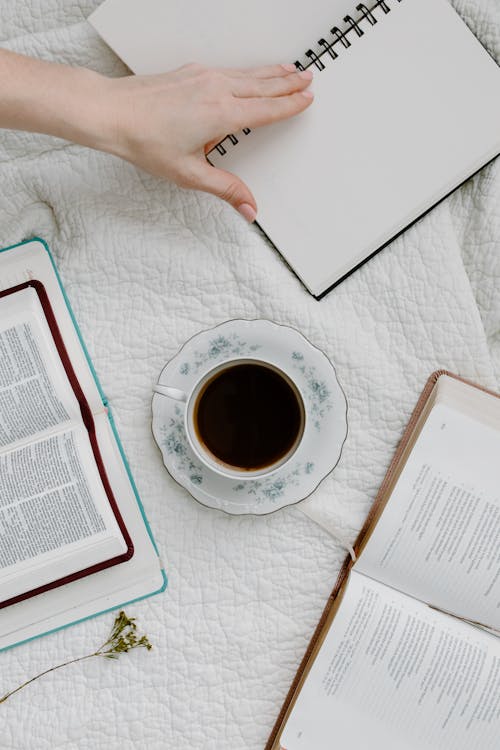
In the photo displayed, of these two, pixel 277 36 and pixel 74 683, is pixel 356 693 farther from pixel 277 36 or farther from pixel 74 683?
pixel 277 36

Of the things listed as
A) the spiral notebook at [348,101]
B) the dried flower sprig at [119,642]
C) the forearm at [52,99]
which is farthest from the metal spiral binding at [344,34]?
the dried flower sprig at [119,642]

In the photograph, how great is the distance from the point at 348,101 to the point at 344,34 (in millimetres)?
68

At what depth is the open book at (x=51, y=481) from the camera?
73 centimetres

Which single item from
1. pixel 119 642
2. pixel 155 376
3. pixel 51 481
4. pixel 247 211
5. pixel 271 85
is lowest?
pixel 119 642

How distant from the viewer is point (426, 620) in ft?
2.37

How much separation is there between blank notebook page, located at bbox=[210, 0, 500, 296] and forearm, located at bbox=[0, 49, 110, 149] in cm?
14

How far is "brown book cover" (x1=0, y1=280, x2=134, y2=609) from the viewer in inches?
29.0

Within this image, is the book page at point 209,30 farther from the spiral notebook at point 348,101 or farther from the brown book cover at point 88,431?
the brown book cover at point 88,431

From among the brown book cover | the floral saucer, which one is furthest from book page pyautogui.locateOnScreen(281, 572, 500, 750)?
the brown book cover

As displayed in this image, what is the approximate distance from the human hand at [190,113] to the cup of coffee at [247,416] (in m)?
0.19

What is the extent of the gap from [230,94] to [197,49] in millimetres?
82

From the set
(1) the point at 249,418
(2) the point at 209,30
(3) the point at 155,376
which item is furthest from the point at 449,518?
(2) the point at 209,30

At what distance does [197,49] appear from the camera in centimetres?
71

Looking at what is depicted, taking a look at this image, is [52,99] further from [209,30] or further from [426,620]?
[426,620]
